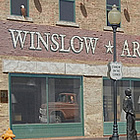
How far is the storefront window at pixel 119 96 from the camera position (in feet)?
69.4

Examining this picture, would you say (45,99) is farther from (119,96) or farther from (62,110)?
(119,96)

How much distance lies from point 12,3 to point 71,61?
3.86 meters

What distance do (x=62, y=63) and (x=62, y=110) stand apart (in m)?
2.23

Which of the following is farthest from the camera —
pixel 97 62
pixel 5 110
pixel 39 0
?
pixel 97 62

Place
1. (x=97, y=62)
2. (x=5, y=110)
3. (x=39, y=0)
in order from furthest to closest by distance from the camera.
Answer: (x=97, y=62) < (x=39, y=0) < (x=5, y=110)

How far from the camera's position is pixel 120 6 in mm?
21969

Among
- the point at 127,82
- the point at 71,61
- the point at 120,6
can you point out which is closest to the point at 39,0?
the point at 71,61

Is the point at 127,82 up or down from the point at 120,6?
down

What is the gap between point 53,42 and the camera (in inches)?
770

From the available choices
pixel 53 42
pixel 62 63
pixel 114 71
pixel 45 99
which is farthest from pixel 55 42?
pixel 114 71

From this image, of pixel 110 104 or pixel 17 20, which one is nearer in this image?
pixel 17 20

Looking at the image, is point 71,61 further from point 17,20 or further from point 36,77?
point 17,20

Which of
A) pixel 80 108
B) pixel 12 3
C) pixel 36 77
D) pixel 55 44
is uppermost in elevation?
pixel 12 3

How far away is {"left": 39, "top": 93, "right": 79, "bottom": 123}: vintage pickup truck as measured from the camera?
63.7 ft
